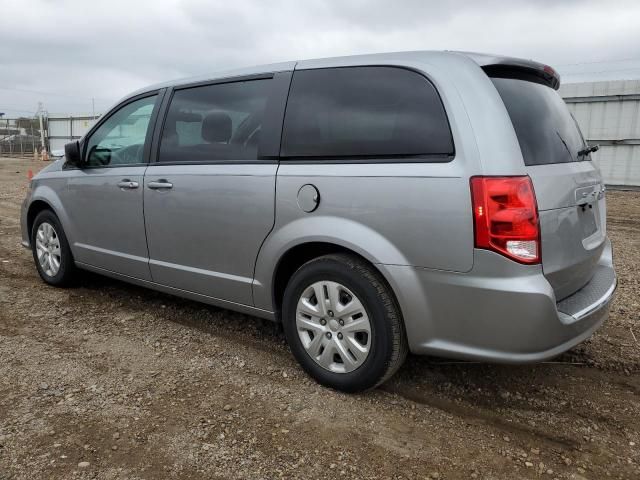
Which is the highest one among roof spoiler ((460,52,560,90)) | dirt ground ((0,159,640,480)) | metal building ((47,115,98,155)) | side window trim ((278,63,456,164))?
metal building ((47,115,98,155))

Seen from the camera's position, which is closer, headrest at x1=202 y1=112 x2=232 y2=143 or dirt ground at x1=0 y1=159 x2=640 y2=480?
dirt ground at x1=0 y1=159 x2=640 y2=480

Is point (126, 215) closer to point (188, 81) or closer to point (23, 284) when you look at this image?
point (188, 81)

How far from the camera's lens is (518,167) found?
2352 millimetres

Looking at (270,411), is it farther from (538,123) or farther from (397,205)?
(538,123)

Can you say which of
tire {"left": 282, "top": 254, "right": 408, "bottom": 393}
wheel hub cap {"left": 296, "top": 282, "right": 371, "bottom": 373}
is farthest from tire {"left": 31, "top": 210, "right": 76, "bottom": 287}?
wheel hub cap {"left": 296, "top": 282, "right": 371, "bottom": 373}

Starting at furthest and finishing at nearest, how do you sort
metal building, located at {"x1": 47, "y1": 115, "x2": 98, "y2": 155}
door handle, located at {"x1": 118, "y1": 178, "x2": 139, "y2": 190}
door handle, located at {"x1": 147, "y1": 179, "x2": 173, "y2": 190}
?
metal building, located at {"x1": 47, "y1": 115, "x2": 98, "y2": 155}
door handle, located at {"x1": 118, "y1": 178, "x2": 139, "y2": 190}
door handle, located at {"x1": 147, "y1": 179, "x2": 173, "y2": 190}

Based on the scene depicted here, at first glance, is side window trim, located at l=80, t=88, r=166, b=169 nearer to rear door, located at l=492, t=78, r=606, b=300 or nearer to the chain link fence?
rear door, located at l=492, t=78, r=606, b=300

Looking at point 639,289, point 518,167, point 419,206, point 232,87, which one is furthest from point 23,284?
point 639,289

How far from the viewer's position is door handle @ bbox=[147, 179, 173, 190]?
11.6 ft

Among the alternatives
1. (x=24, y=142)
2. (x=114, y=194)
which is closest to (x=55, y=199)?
(x=114, y=194)

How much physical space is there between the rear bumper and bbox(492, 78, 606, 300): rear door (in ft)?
0.44

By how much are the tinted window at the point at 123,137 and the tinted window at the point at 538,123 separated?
101 inches

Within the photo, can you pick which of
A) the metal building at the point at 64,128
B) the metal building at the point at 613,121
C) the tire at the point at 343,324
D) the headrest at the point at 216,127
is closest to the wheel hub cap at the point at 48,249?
the headrest at the point at 216,127

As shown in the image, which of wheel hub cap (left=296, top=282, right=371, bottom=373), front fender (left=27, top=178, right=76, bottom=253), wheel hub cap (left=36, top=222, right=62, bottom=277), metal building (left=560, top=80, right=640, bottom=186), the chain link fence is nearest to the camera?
wheel hub cap (left=296, top=282, right=371, bottom=373)
